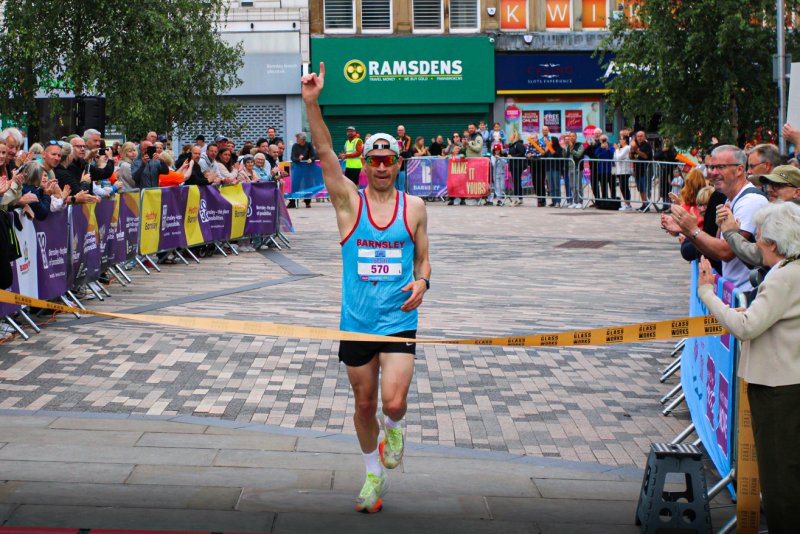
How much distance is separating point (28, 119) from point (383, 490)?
24.9m

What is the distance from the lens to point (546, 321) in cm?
1248

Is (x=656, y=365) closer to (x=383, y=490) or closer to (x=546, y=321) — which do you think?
(x=546, y=321)

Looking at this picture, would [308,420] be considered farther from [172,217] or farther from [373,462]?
[172,217]

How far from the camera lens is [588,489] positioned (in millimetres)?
6785

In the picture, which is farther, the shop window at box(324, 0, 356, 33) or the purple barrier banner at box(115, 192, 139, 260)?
the shop window at box(324, 0, 356, 33)

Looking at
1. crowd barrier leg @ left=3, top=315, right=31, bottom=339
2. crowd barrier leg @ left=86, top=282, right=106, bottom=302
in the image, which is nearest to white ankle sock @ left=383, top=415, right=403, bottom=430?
crowd barrier leg @ left=3, top=315, right=31, bottom=339

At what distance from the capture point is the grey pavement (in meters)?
6.28

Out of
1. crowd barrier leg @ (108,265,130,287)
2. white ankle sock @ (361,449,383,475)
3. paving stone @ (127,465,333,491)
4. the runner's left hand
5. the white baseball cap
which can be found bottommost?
paving stone @ (127,465,333,491)

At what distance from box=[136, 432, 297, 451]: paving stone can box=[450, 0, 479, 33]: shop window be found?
36.0 m

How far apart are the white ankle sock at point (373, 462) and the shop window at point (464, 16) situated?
37269mm

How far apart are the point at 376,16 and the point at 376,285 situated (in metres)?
37.2

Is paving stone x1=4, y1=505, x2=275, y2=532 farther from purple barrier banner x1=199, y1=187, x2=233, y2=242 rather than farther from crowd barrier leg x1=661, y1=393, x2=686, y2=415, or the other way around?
purple barrier banner x1=199, y1=187, x2=233, y2=242

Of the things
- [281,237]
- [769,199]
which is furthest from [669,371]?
[281,237]

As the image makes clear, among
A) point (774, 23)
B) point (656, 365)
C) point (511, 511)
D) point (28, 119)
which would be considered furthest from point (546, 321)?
point (28, 119)
